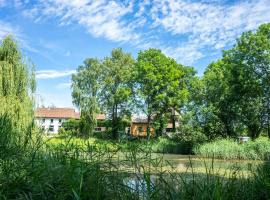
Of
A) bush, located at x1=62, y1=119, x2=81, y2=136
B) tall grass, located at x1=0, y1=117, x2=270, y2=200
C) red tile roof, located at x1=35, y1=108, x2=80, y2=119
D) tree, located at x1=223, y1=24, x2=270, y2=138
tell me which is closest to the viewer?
tall grass, located at x1=0, y1=117, x2=270, y2=200

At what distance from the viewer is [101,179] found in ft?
11.7

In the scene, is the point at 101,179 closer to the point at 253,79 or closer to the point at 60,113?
the point at 253,79

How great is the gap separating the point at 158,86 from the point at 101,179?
3230 cm

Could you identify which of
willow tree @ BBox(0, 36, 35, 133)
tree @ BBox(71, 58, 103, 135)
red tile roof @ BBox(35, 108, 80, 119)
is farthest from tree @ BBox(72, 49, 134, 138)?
red tile roof @ BBox(35, 108, 80, 119)

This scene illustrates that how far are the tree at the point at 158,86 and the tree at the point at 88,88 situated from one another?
6012mm

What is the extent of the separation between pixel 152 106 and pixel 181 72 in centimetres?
483

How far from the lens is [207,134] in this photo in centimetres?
2969

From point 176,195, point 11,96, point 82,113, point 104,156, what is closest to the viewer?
point 176,195

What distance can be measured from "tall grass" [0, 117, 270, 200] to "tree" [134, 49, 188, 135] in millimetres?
31147

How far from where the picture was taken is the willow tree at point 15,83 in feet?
45.8

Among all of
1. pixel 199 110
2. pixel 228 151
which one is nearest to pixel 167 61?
pixel 199 110

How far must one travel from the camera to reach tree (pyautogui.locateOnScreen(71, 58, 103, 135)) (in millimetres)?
39969

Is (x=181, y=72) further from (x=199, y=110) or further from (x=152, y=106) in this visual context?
(x=199, y=110)

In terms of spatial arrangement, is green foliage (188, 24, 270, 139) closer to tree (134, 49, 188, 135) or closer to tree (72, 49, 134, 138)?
tree (134, 49, 188, 135)
